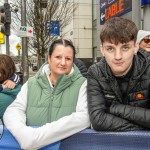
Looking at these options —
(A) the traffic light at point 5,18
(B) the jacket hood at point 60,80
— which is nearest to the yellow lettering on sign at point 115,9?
(A) the traffic light at point 5,18

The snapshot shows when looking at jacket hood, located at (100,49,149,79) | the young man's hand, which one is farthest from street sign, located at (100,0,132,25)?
jacket hood, located at (100,49,149,79)

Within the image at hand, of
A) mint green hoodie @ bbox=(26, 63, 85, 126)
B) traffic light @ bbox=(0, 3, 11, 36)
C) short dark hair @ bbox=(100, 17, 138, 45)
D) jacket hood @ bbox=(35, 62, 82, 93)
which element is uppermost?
traffic light @ bbox=(0, 3, 11, 36)

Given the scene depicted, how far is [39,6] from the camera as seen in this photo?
735 inches

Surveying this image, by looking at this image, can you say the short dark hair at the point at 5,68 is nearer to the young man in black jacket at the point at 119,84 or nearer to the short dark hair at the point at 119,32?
the young man in black jacket at the point at 119,84

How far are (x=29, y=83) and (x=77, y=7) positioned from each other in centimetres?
2461

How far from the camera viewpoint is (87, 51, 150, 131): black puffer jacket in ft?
6.61

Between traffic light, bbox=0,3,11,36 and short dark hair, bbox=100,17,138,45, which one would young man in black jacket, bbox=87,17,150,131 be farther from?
traffic light, bbox=0,3,11,36

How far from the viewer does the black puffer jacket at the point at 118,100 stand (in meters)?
2.02

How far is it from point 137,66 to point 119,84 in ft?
0.58

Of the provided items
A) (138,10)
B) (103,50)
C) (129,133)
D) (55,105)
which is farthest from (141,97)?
(138,10)

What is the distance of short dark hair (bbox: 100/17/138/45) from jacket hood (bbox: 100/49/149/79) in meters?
0.19

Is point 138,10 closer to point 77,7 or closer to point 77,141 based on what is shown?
point 77,141

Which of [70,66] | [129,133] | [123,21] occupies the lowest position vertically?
[129,133]

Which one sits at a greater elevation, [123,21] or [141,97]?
[123,21]
